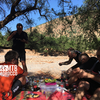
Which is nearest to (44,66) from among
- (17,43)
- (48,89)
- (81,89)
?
(17,43)

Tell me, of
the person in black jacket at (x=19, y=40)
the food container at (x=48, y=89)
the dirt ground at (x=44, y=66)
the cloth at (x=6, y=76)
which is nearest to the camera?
the cloth at (x=6, y=76)

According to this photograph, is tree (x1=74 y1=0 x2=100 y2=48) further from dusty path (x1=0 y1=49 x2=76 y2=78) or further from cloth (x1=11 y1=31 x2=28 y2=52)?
dusty path (x1=0 y1=49 x2=76 y2=78)

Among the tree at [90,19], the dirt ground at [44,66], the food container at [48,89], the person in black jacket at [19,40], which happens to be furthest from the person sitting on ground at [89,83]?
the dirt ground at [44,66]

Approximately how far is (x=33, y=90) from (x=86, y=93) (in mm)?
1138

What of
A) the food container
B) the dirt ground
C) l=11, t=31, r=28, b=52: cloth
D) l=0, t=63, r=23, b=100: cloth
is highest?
l=11, t=31, r=28, b=52: cloth

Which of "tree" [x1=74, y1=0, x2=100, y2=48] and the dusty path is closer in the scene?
"tree" [x1=74, y1=0, x2=100, y2=48]

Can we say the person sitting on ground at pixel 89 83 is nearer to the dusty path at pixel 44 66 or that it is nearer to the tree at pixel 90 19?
the tree at pixel 90 19

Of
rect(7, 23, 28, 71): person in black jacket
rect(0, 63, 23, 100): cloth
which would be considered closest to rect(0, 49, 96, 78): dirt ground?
rect(7, 23, 28, 71): person in black jacket

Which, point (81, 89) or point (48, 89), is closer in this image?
point (81, 89)

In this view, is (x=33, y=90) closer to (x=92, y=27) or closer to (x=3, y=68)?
(x=3, y=68)

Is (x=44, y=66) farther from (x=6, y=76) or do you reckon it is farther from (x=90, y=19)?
(x=6, y=76)

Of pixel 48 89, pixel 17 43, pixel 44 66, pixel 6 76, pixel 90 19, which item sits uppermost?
pixel 90 19

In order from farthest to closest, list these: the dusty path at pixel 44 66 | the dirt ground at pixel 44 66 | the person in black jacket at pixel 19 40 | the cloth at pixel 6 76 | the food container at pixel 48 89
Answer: the dusty path at pixel 44 66 < the dirt ground at pixel 44 66 < the person in black jacket at pixel 19 40 < the food container at pixel 48 89 < the cloth at pixel 6 76

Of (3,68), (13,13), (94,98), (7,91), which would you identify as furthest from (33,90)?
(13,13)
